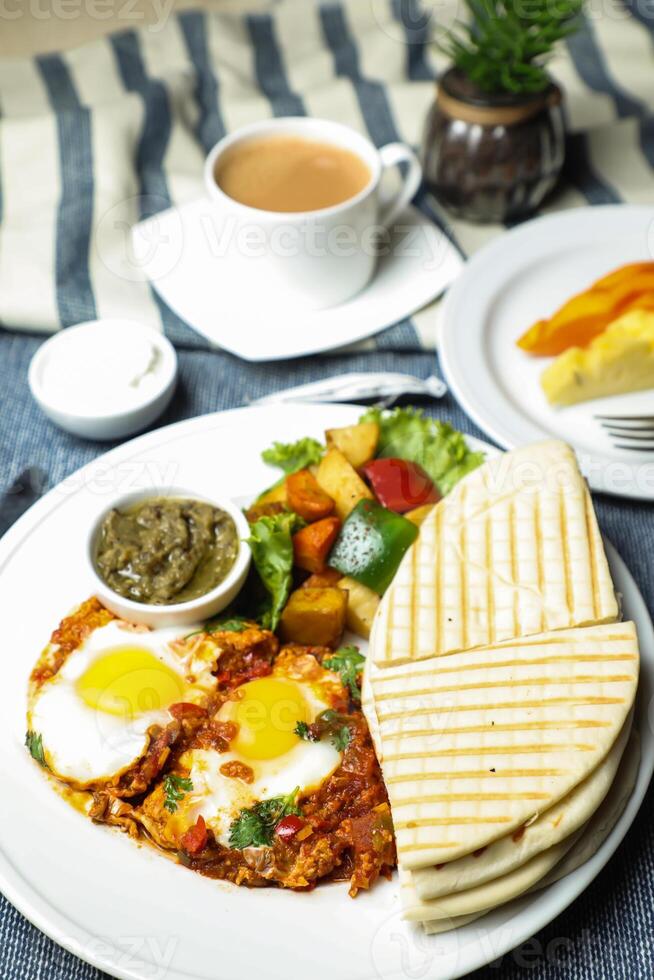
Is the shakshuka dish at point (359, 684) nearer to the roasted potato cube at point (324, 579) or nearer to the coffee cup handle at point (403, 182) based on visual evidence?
the roasted potato cube at point (324, 579)

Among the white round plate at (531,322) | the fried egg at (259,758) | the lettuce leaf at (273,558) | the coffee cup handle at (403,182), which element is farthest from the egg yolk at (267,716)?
the coffee cup handle at (403,182)

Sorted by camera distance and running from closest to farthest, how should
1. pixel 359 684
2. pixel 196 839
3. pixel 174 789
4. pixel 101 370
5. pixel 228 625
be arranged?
1. pixel 196 839
2. pixel 174 789
3. pixel 359 684
4. pixel 228 625
5. pixel 101 370

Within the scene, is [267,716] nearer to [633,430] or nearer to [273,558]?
[273,558]

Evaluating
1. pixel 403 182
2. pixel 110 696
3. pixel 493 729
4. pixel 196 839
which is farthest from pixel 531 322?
pixel 196 839

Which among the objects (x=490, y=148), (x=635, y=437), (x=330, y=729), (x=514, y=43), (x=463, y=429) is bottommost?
(x=463, y=429)

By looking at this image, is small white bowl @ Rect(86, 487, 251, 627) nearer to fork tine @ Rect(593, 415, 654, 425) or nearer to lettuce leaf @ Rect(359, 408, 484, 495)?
lettuce leaf @ Rect(359, 408, 484, 495)

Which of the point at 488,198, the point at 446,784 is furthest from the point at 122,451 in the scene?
the point at 488,198

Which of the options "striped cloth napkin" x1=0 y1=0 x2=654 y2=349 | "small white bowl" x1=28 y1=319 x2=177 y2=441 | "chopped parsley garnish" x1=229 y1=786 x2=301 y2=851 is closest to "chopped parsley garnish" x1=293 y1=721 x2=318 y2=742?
"chopped parsley garnish" x1=229 y1=786 x2=301 y2=851
